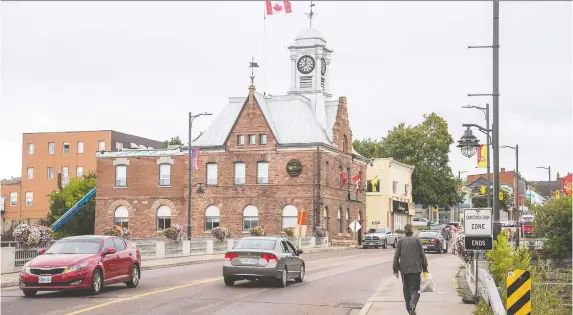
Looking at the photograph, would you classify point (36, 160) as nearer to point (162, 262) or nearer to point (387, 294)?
point (162, 262)

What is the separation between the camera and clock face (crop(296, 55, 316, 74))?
2965 inches

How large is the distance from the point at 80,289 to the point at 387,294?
310 inches

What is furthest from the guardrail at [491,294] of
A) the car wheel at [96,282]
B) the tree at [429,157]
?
the tree at [429,157]

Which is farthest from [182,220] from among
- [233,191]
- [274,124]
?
[274,124]

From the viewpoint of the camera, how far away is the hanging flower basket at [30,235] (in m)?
30.1

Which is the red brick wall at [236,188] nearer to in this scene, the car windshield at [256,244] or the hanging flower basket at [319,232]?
the hanging flower basket at [319,232]

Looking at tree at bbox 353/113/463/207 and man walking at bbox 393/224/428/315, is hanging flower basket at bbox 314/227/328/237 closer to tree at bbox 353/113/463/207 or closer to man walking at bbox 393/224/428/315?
tree at bbox 353/113/463/207

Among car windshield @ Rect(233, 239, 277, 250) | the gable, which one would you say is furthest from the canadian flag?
car windshield @ Rect(233, 239, 277, 250)

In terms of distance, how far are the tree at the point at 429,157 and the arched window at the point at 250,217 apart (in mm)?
33599

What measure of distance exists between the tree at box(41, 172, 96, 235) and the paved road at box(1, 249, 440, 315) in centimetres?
5993

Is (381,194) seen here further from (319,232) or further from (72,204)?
(72,204)

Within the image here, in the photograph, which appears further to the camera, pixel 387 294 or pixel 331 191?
pixel 331 191

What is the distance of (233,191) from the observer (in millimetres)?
69688

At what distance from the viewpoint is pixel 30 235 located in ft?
99.5
